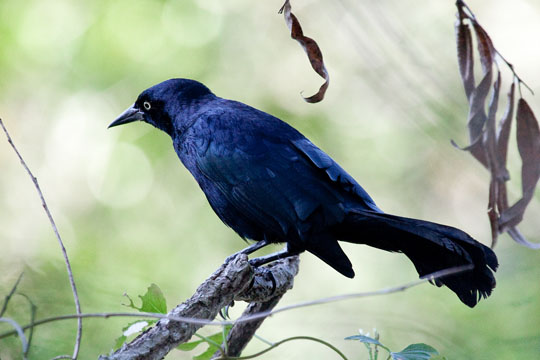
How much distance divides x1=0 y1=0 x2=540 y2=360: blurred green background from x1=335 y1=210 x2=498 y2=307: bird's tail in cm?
211

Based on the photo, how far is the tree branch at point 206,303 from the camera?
241 cm

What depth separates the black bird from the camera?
2.90 m

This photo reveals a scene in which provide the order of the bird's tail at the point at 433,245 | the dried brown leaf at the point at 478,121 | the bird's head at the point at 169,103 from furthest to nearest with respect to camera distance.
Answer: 1. the bird's head at the point at 169,103
2. the bird's tail at the point at 433,245
3. the dried brown leaf at the point at 478,121

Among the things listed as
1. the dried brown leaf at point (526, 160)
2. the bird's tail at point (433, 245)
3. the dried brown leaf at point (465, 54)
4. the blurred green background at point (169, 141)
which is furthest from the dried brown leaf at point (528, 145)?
the blurred green background at point (169, 141)

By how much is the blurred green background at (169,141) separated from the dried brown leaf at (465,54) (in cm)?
257

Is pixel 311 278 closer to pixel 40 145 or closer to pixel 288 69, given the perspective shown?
pixel 288 69

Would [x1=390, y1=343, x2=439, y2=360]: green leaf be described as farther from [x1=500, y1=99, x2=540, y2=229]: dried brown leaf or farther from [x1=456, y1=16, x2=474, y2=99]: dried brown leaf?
[x1=456, y1=16, x2=474, y2=99]: dried brown leaf

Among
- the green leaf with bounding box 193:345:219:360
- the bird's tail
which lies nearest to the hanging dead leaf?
the bird's tail

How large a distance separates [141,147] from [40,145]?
1034 millimetres

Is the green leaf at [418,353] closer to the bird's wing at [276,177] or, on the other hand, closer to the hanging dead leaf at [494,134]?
the hanging dead leaf at [494,134]

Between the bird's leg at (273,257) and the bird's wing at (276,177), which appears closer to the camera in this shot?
the bird's wing at (276,177)

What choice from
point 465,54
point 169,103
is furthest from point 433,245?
point 169,103

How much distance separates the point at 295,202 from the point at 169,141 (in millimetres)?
3439

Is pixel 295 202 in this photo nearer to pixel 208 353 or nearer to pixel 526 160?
pixel 208 353
